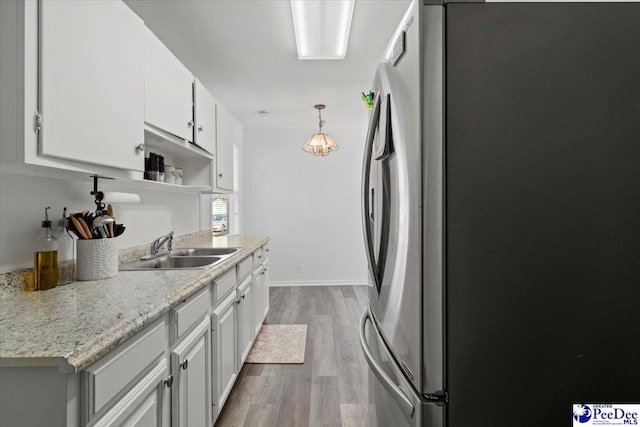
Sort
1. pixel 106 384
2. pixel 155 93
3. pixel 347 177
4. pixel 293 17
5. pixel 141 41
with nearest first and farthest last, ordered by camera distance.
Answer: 1. pixel 106 384
2. pixel 141 41
3. pixel 155 93
4. pixel 293 17
5. pixel 347 177

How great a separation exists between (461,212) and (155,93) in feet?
5.37

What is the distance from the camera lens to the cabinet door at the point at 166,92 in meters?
1.81

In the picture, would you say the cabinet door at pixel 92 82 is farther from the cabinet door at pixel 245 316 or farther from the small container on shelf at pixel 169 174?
the cabinet door at pixel 245 316

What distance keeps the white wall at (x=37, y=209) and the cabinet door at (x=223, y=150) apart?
2.46ft

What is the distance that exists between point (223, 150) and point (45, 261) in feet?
6.68

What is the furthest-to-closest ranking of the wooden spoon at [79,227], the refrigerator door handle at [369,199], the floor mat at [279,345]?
the floor mat at [279,345] → the wooden spoon at [79,227] → the refrigerator door handle at [369,199]

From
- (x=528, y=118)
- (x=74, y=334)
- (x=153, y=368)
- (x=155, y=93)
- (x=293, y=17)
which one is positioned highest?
(x=293, y=17)

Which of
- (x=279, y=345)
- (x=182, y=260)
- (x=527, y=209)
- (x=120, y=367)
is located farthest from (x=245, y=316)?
(x=527, y=209)

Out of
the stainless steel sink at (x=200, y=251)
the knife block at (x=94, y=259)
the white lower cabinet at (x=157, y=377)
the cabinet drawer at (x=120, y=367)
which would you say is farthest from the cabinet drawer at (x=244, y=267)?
the cabinet drawer at (x=120, y=367)

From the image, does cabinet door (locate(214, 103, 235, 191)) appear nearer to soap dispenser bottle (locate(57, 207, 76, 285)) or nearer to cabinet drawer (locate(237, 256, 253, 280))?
cabinet drawer (locate(237, 256, 253, 280))

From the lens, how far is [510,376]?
902mm

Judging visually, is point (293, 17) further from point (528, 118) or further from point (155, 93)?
point (528, 118)

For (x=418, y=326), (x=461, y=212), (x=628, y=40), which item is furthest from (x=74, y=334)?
(x=628, y=40)

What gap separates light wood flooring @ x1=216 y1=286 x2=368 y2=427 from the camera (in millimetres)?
2141
